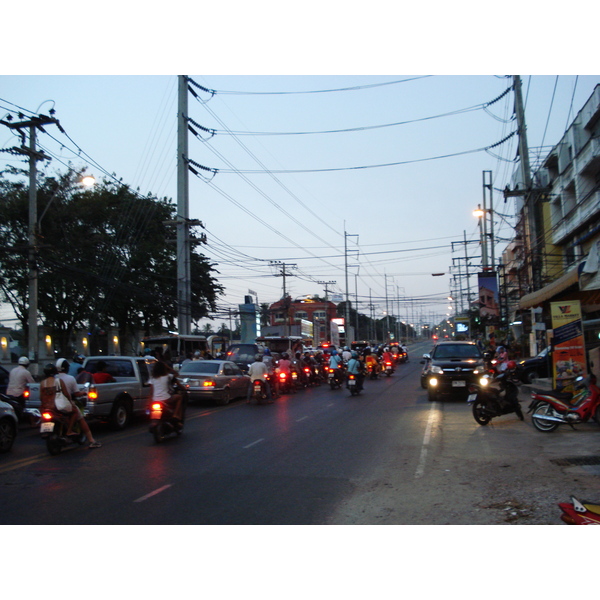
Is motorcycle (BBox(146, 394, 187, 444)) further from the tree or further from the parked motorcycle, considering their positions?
the tree

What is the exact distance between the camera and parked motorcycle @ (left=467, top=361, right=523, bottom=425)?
1402 cm

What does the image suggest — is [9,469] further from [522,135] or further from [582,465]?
[522,135]

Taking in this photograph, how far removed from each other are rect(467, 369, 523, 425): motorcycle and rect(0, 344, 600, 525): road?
0.38 m

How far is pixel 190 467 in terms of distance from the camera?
376 inches

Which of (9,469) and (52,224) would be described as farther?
(52,224)

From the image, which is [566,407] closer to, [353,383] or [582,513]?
[582,513]

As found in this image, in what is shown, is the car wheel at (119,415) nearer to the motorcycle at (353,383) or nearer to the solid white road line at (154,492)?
the solid white road line at (154,492)

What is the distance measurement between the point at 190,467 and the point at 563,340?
1142 cm

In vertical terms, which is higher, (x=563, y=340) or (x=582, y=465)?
(x=563, y=340)

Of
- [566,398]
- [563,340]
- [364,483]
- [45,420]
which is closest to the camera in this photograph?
[364,483]

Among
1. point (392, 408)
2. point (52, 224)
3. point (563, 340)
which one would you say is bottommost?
point (392, 408)

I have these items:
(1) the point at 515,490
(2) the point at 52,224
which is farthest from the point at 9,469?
(2) the point at 52,224

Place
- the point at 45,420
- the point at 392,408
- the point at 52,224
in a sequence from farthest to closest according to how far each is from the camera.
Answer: the point at 52,224 < the point at 392,408 < the point at 45,420

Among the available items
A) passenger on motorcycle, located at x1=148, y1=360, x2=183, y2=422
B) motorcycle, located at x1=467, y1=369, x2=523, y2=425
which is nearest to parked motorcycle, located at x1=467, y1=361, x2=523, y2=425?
motorcycle, located at x1=467, y1=369, x2=523, y2=425
